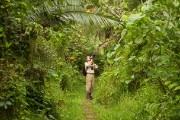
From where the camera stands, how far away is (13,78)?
465cm

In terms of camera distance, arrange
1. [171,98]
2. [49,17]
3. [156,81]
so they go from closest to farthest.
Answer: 1. [171,98]
2. [156,81]
3. [49,17]

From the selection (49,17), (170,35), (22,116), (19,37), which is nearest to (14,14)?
(19,37)

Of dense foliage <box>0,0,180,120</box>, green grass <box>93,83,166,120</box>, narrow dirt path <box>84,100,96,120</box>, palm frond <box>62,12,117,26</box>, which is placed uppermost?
palm frond <box>62,12,117,26</box>

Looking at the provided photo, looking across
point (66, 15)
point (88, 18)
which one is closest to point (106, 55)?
point (88, 18)

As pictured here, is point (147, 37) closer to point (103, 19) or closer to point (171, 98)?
point (171, 98)

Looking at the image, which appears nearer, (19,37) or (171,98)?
(171,98)

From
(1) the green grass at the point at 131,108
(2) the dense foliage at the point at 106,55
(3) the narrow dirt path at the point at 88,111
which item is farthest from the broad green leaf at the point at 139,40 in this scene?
(3) the narrow dirt path at the point at 88,111

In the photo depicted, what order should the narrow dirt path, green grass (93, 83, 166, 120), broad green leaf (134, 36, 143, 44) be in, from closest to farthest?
broad green leaf (134, 36, 143, 44) → green grass (93, 83, 166, 120) → the narrow dirt path

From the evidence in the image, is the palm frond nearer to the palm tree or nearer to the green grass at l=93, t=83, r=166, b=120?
the palm tree

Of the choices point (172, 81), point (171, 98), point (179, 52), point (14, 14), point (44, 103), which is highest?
point (14, 14)

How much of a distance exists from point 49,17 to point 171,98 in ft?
12.1

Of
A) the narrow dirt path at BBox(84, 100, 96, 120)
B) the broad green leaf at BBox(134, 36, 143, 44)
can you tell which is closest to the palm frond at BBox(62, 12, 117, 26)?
the narrow dirt path at BBox(84, 100, 96, 120)

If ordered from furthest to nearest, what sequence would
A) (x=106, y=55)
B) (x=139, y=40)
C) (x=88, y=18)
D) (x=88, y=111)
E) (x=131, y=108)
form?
(x=88, y=111), (x=131, y=108), (x=88, y=18), (x=106, y=55), (x=139, y=40)

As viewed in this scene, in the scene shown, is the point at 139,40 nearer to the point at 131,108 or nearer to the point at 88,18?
the point at 88,18
